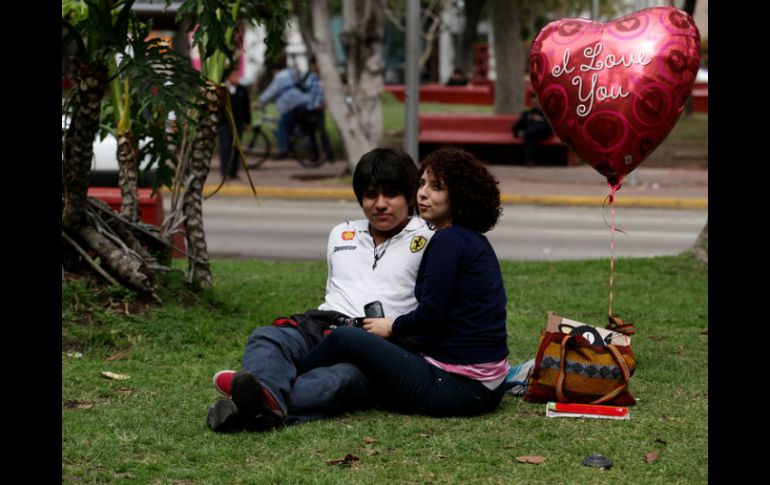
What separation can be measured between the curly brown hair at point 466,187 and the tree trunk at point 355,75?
13.6m

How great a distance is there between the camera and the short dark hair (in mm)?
5480

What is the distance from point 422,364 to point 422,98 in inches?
1448

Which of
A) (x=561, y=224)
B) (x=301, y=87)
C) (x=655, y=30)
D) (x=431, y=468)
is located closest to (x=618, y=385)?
(x=431, y=468)

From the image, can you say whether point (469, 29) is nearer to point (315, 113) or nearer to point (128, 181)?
point (315, 113)

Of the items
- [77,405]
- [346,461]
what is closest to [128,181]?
[77,405]

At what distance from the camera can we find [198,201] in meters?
7.90

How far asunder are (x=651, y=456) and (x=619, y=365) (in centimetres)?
77

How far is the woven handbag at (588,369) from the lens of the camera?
531cm

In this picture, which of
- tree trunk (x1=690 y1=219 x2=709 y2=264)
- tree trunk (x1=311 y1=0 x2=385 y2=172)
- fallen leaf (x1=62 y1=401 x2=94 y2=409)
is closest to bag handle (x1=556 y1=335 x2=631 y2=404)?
fallen leaf (x1=62 y1=401 x2=94 y2=409)

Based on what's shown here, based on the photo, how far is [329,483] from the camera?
4.18 meters

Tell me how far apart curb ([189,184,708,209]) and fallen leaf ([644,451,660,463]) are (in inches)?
502

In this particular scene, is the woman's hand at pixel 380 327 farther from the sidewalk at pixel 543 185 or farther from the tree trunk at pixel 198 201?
the sidewalk at pixel 543 185

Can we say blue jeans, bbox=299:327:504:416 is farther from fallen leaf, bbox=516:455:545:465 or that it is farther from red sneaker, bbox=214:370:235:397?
fallen leaf, bbox=516:455:545:465
